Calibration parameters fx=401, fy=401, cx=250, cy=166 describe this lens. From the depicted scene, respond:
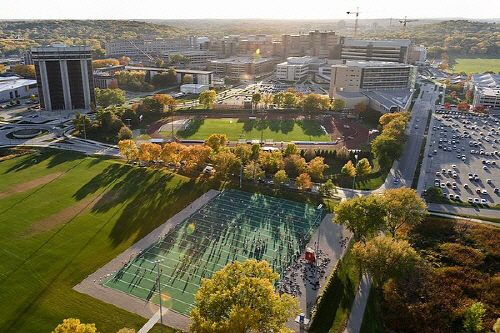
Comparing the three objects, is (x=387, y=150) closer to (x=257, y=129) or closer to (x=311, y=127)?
(x=311, y=127)

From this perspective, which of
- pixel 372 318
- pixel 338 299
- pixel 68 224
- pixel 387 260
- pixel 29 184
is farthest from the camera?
pixel 29 184

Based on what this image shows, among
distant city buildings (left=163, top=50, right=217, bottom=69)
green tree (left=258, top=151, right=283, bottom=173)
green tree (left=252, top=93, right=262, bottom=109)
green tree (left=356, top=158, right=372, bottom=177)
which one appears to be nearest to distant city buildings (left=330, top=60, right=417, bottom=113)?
green tree (left=252, top=93, right=262, bottom=109)

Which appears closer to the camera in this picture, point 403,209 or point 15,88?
point 403,209

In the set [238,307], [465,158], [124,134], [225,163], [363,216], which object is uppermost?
[238,307]

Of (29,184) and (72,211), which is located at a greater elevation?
(29,184)

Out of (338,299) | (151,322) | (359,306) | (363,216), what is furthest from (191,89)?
(359,306)

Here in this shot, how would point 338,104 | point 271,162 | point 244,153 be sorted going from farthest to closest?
point 338,104, point 244,153, point 271,162

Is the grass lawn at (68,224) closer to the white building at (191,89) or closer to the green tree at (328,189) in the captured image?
the green tree at (328,189)
